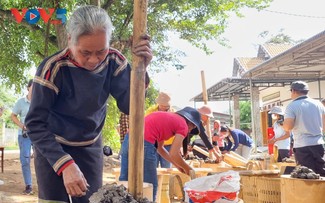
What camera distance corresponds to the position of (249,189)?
5738 mm

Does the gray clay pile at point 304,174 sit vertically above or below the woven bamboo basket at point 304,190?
above

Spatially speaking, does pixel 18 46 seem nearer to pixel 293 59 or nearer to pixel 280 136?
pixel 280 136

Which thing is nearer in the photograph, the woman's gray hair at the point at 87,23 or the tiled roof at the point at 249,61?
the woman's gray hair at the point at 87,23

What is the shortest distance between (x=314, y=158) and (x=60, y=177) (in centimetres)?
441

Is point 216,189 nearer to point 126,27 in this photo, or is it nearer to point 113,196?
point 113,196

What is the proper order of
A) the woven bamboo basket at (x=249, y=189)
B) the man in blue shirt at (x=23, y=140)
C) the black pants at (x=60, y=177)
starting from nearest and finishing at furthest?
1. the black pants at (x=60, y=177)
2. the woven bamboo basket at (x=249, y=189)
3. the man in blue shirt at (x=23, y=140)

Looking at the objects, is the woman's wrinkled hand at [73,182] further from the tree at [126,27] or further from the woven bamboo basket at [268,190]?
the tree at [126,27]

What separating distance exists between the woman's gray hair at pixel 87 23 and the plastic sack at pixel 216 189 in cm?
138

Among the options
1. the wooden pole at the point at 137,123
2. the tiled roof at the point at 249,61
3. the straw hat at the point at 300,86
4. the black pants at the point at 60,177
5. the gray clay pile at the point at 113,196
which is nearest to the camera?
the gray clay pile at the point at 113,196

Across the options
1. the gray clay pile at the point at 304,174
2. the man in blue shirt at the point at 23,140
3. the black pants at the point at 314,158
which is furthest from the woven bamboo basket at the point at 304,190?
the man in blue shirt at the point at 23,140

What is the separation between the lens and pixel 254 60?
26.1 meters

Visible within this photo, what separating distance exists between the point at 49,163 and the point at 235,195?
4.47 feet

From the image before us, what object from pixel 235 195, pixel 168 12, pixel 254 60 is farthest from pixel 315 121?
pixel 254 60

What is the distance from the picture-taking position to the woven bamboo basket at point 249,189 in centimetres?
566
